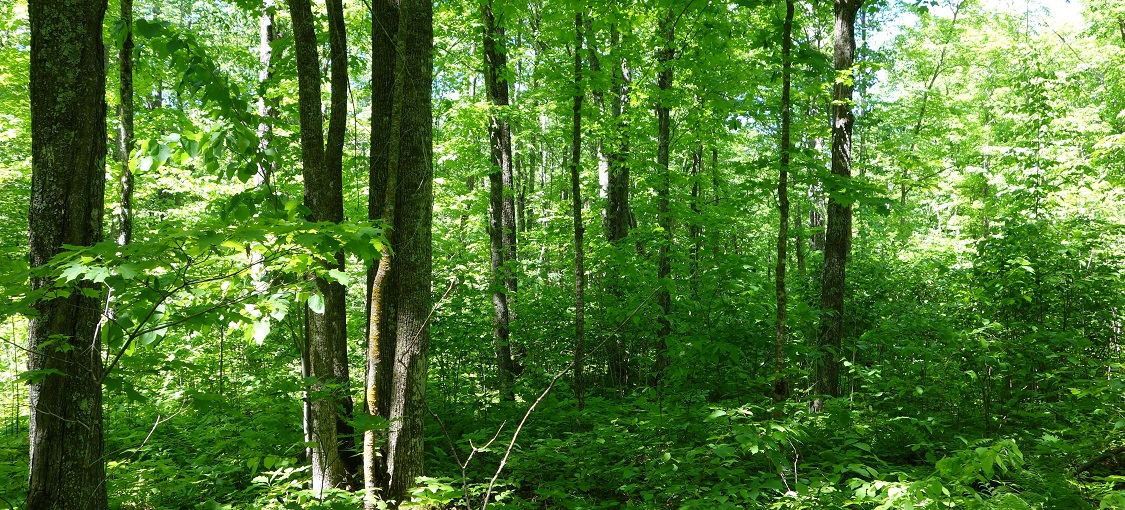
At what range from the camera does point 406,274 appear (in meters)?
4.14

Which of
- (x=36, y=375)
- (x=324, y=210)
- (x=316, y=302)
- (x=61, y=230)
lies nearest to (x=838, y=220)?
(x=324, y=210)

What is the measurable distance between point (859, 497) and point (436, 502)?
8.18ft

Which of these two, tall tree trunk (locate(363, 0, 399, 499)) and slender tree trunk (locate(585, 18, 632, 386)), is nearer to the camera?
tall tree trunk (locate(363, 0, 399, 499))

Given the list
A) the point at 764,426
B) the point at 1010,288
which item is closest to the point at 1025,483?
the point at 764,426

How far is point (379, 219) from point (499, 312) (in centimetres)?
566

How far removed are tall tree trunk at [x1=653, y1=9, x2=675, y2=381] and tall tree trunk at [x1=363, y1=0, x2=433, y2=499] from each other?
2.80m

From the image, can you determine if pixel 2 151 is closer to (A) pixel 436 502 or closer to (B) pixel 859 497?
(A) pixel 436 502

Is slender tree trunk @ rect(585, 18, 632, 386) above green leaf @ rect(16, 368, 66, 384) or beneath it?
above

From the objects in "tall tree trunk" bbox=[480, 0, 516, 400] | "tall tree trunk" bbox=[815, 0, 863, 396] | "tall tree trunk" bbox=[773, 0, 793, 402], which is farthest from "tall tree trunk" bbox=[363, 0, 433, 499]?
"tall tree trunk" bbox=[815, 0, 863, 396]

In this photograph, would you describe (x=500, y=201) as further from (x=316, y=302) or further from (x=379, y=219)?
(x=316, y=302)

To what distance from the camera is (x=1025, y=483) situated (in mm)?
4051

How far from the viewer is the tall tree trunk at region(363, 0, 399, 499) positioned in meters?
4.04

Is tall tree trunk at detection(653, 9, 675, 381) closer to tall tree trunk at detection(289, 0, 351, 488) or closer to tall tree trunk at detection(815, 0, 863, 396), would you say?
tall tree trunk at detection(815, 0, 863, 396)

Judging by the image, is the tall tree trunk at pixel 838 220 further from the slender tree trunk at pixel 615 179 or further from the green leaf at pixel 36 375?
the green leaf at pixel 36 375
